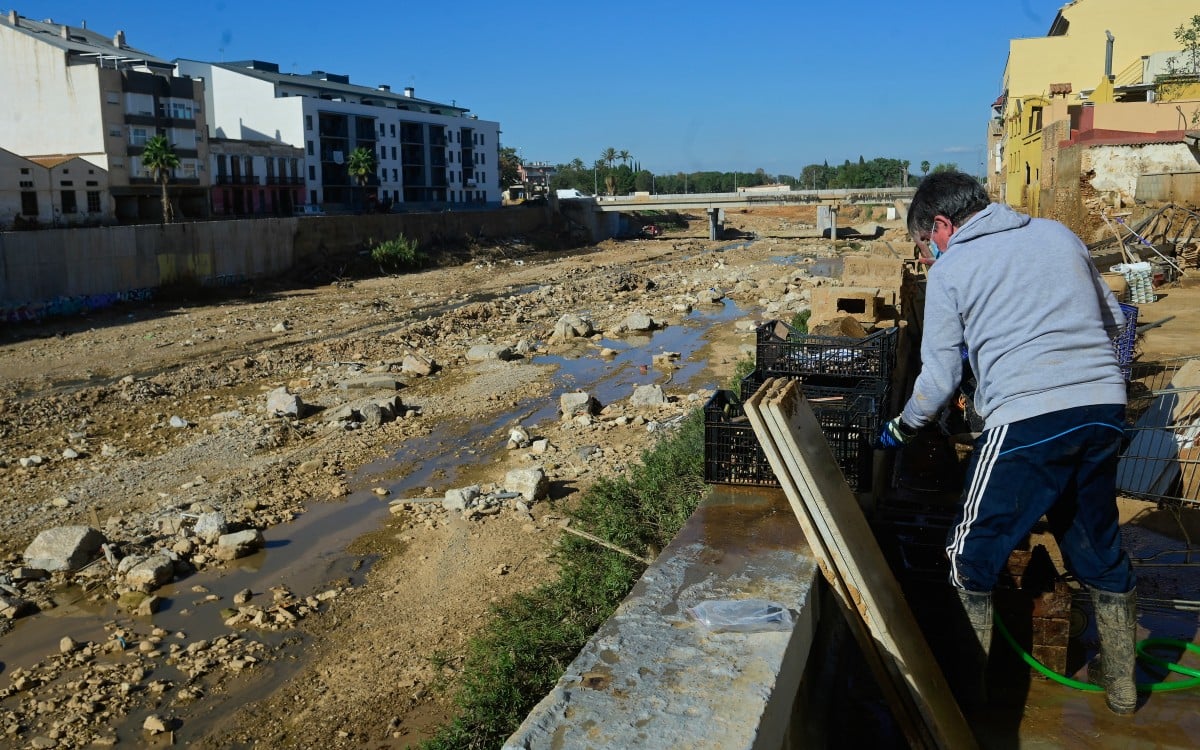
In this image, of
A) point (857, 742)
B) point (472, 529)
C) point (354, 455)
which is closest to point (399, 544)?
point (472, 529)

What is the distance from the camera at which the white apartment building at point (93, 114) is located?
43.6 meters

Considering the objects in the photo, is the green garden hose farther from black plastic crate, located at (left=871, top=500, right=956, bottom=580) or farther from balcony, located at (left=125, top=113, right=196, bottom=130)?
balcony, located at (left=125, top=113, right=196, bottom=130)

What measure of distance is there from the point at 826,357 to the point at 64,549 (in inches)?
280

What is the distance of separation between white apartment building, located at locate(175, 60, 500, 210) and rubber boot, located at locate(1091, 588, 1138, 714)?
5978cm

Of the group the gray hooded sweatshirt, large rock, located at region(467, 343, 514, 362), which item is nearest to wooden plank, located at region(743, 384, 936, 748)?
the gray hooded sweatshirt

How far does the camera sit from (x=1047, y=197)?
26906mm

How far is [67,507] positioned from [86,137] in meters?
38.7

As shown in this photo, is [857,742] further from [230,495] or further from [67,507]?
[67,507]

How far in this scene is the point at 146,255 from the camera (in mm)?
29266

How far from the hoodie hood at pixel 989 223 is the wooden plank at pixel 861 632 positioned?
3.00 feet

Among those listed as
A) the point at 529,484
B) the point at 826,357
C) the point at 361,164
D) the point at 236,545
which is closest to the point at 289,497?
the point at 236,545

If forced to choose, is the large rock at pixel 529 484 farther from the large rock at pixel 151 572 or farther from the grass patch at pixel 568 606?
the large rock at pixel 151 572

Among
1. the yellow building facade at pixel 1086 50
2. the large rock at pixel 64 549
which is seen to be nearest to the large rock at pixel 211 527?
the large rock at pixel 64 549

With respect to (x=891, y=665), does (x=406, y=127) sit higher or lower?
higher
